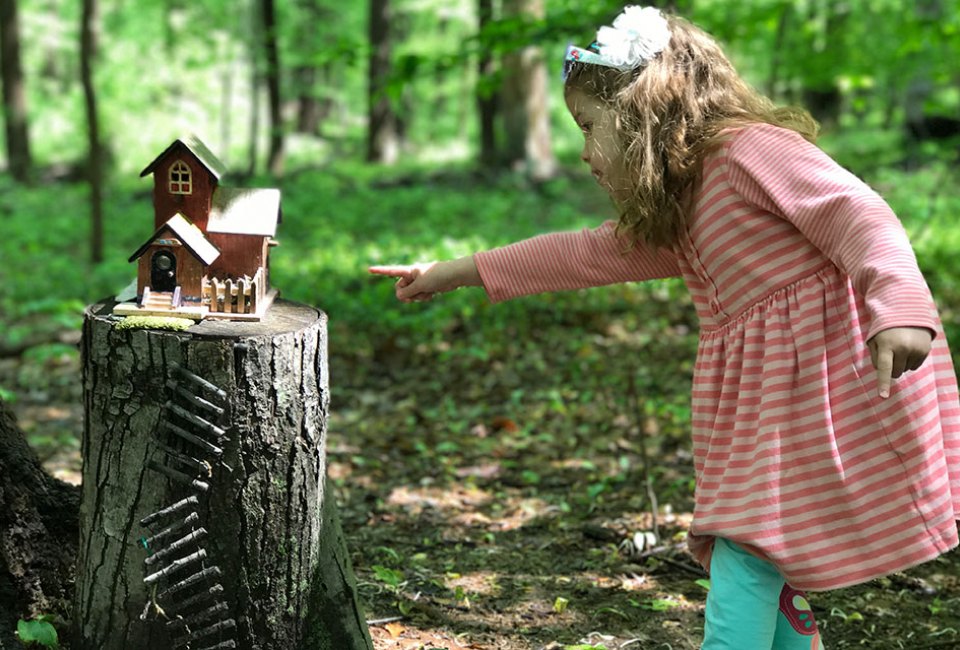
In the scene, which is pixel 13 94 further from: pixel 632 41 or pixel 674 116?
pixel 674 116

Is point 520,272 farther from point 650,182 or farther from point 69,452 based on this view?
point 69,452

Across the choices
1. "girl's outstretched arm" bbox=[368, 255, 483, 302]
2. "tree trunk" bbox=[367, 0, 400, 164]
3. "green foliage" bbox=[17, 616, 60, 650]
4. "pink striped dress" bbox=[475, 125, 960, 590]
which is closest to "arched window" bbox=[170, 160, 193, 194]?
"girl's outstretched arm" bbox=[368, 255, 483, 302]

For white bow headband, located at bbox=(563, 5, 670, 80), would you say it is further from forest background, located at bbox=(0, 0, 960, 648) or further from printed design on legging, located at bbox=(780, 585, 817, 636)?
forest background, located at bbox=(0, 0, 960, 648)

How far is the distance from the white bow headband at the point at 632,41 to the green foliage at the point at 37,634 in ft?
6.73

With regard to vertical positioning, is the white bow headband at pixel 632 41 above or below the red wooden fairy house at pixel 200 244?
above

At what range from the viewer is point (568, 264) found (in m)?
2.49

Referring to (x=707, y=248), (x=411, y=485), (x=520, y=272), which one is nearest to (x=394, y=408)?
(x=411, y=485)

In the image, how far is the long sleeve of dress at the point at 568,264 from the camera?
8.00ft

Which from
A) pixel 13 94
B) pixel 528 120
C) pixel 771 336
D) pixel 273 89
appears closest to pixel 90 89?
pixel 528 120

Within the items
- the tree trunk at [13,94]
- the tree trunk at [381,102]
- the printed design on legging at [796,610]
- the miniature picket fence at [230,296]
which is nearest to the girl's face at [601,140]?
the miniature picket fence at [230,296]

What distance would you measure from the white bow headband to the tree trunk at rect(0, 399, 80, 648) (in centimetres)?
193

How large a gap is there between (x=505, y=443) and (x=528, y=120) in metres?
9.93

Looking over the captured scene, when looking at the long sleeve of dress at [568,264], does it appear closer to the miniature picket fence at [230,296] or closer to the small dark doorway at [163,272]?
the miniature picket fence at [230,296]

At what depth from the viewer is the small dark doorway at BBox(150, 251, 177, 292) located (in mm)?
2371
